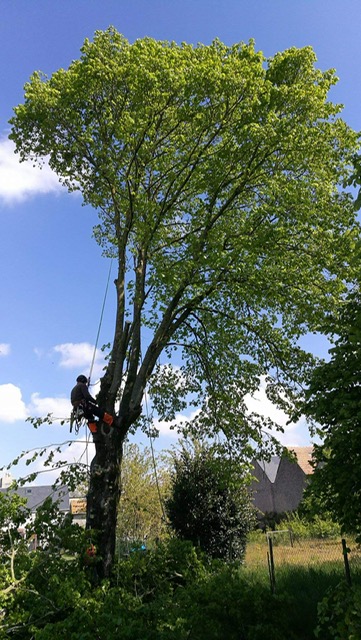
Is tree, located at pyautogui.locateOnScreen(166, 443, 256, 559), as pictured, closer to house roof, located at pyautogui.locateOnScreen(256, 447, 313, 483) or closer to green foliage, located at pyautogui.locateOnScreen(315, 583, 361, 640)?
green foliage, located at pyautogui.locateOnScreen(315, 583, 361, 640)

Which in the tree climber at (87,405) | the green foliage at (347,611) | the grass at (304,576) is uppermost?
the tree climber at (87,405)

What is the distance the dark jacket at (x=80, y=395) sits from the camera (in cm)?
1000

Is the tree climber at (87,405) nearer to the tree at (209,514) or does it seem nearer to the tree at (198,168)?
the tree at (198,168)

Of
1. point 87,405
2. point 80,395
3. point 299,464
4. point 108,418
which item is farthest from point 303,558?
point 299,464

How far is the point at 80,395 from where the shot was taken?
33.0 ft

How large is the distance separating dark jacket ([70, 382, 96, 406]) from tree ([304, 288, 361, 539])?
5082 mm

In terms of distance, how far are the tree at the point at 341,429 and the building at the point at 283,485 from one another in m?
28.7

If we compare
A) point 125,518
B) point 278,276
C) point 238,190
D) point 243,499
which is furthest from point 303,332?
point 125,518

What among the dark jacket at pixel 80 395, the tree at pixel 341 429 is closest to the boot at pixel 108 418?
the dark jacket at pixel 80 395

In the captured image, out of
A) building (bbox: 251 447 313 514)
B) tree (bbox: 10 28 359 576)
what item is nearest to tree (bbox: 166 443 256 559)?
tree (bbox: 10 28 359 576)

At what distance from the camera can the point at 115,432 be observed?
1002cm

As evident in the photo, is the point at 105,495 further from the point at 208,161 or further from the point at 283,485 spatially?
the point at 283,485

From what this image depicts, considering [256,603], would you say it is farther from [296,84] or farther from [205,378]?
[296,84]

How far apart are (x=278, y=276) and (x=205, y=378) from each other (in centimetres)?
425
